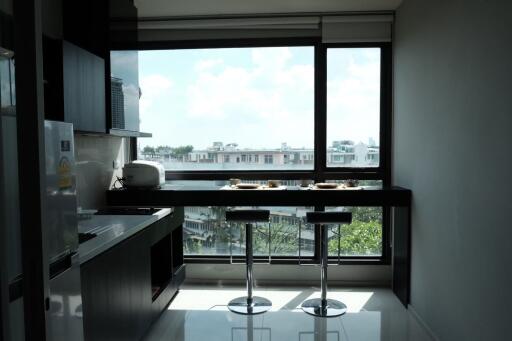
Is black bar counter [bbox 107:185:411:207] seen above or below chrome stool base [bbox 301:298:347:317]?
above

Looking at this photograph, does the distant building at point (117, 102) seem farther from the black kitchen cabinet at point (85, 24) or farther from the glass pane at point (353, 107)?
the glass pane at point (353, 107)

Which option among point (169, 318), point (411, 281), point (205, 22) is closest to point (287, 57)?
point (205, 22)

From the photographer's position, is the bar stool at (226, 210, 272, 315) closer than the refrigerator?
No

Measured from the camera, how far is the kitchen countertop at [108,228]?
1893 millimetres

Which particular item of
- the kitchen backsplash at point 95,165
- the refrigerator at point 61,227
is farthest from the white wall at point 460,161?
the kitchen backsplash at point 95,165

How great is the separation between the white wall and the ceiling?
0.35 metres

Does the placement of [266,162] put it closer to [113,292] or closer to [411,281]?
[411,281]

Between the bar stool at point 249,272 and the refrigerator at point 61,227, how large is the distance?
1750mm

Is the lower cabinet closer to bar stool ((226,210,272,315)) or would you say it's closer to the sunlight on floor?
the sunlight on floor

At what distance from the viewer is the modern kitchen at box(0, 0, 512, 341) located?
1393 mm

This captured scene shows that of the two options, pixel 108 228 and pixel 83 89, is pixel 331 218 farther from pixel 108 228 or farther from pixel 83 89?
pixel 83 89

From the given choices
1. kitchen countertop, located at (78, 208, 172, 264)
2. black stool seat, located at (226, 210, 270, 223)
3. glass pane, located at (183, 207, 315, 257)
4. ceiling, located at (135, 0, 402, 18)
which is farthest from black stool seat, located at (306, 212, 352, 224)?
ceiling, located at (135, 0, 402, 18)

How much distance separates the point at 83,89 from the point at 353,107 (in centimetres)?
245

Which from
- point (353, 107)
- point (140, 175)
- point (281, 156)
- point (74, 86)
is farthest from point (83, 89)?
point (353, 107)
